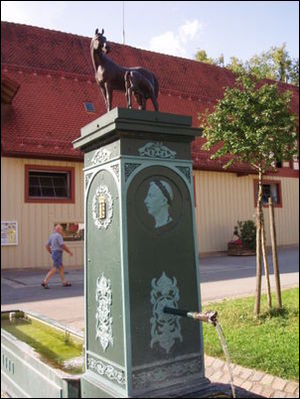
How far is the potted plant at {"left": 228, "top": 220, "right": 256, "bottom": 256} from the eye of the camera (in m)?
17.9

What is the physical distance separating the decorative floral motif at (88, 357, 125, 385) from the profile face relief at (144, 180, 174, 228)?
775 mm

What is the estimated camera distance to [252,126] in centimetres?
489

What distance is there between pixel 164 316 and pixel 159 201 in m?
0.60

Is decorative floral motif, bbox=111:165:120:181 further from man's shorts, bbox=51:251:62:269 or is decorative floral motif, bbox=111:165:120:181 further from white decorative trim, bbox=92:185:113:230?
man's shorts, bbox=51:251:62:269

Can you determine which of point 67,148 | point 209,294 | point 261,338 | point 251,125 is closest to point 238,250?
point 67,148

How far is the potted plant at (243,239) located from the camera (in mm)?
17891

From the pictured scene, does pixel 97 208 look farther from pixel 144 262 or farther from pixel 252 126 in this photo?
pixel 252 126

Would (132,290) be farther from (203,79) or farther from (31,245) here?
(31,245)

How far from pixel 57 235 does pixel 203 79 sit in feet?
23.5

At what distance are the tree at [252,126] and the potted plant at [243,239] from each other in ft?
42.4

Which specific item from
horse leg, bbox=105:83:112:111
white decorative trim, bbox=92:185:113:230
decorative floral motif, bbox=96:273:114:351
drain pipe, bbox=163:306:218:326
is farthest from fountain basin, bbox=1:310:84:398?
horse leg, bbox=105:83:112:111

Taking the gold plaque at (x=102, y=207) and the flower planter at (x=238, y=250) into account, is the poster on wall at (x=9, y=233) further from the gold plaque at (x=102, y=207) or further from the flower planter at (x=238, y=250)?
the gold plaque at (x=102, y=207)

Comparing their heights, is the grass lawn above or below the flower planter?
below

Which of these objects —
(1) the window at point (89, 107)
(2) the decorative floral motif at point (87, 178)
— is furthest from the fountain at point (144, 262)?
(1) the window at point (89, 107)
